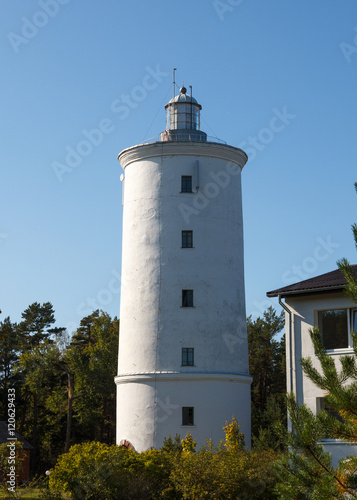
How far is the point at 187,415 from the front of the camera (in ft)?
96.7

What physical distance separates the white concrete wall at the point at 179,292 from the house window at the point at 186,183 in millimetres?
237

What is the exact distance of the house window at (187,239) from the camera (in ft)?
103

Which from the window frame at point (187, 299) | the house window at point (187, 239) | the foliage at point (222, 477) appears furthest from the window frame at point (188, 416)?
the house window at point (187, 239)

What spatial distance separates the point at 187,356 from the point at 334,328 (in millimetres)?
10199

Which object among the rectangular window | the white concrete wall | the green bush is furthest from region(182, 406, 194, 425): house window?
the rectangular window

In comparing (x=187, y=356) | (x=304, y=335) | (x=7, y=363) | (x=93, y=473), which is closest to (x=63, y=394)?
(x=7, y=363)

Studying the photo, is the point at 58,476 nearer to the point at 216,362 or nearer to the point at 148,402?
the point at 148,402

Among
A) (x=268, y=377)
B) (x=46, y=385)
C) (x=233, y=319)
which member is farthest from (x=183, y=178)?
(x=46, y=385)

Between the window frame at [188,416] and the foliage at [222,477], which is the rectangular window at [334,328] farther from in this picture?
the window frame at [188,416]

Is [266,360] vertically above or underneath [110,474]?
above

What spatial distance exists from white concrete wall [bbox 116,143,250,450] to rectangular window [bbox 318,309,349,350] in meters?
9.31

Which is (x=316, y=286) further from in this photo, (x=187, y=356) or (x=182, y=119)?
(x=182, y=119)

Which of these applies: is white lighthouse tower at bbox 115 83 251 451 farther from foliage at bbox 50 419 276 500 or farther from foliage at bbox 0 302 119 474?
foliage at bbox 0 302 119 474

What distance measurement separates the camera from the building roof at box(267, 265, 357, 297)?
2119 centimetres
